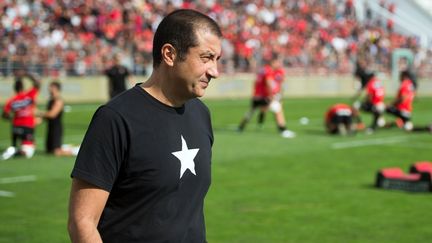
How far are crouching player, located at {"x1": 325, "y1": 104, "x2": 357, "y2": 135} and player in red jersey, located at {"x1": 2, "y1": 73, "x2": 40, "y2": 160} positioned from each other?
8.11 metres

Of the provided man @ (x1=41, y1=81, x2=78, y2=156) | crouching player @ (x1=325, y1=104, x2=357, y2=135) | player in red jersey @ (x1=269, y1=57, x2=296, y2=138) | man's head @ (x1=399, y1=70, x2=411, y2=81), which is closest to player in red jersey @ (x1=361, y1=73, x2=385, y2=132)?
man's head @ (x1=399, y1=70, x2=411, y2=81)

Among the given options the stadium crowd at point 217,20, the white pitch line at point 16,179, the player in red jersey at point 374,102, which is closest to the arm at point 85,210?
the white pitch line at point 16,179

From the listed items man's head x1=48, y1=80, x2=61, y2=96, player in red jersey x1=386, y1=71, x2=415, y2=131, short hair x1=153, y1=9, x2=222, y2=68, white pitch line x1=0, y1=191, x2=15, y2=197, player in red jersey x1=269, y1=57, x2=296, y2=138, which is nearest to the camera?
short hair x1=153, y1=9, x2=222, y2=68

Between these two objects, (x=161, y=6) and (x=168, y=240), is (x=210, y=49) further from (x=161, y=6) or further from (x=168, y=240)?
(x=161, y=6)

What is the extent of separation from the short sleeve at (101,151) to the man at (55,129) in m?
13.0

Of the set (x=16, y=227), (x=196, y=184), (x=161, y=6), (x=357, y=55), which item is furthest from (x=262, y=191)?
(x=357, y=55)

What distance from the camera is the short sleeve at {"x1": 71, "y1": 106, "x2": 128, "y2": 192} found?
133 inches

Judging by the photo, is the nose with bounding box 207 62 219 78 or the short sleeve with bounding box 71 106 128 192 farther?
A: the nose with bounding box 207 62 219 78

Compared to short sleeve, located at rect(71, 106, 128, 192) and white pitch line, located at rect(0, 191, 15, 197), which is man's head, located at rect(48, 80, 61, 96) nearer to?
white pitch line, located at rect(0, 191, 15, 197)

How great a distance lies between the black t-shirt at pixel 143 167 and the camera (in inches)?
134

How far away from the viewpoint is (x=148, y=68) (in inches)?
1321

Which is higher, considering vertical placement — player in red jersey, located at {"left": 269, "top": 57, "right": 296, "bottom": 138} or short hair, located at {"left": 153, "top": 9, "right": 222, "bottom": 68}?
short hair, located at {"left": 153, "top": 9, "right": 222, "bottom": 68}

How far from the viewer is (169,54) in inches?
143

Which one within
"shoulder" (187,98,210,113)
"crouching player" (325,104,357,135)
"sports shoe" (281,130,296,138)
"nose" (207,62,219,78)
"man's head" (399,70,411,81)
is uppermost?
"nose" (207,62,219,78)
